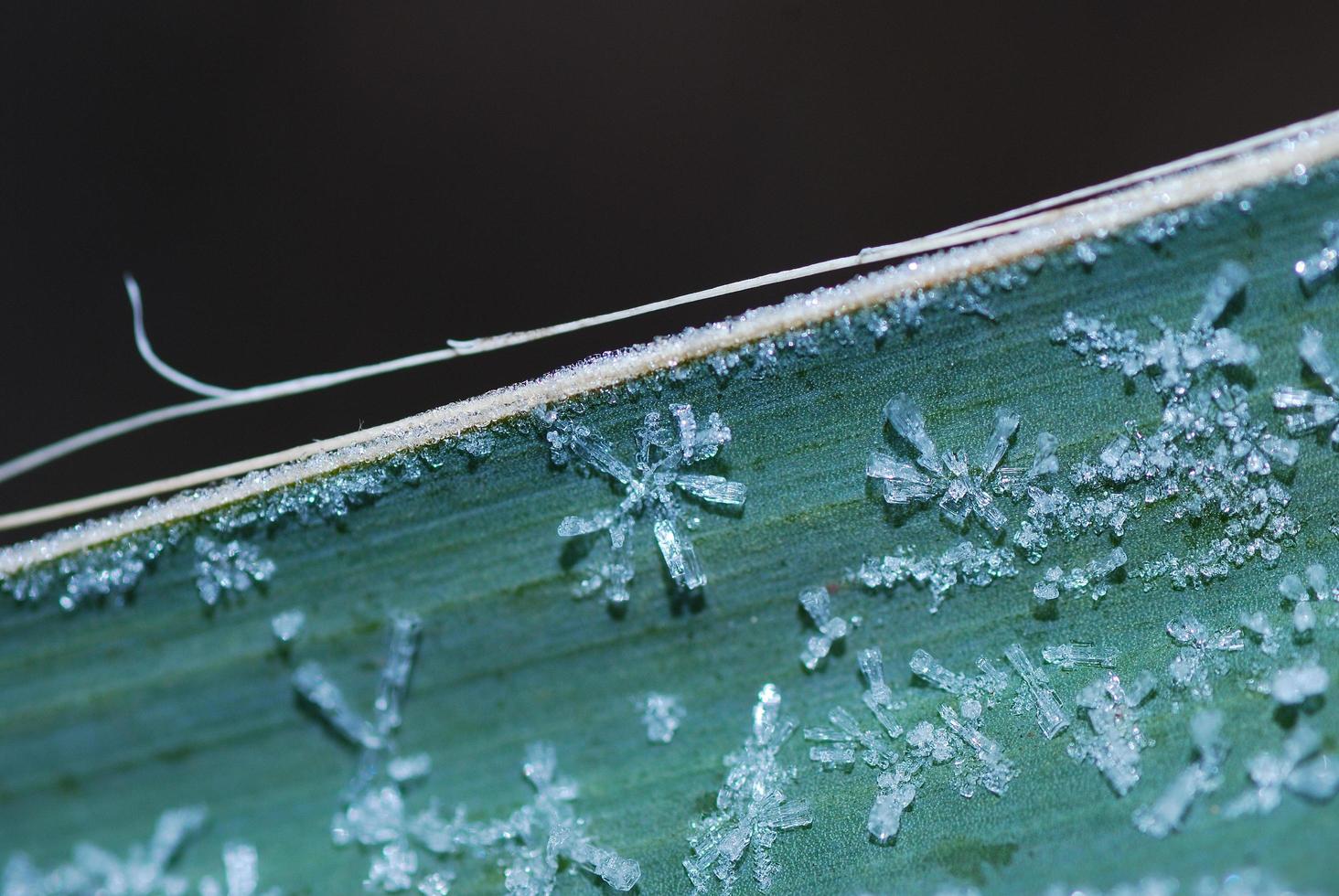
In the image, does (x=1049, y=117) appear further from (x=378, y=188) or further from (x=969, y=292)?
(x=378, y=188)

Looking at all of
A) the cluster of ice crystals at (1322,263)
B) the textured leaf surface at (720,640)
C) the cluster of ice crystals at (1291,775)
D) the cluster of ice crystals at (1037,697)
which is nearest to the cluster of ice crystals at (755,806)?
the textured leaf surface at (720,640)

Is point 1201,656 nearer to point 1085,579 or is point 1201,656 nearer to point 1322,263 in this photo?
point 1085,579

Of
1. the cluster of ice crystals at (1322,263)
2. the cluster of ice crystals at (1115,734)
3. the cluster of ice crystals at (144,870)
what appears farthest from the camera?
the cluster of ice crystals at (144,870)

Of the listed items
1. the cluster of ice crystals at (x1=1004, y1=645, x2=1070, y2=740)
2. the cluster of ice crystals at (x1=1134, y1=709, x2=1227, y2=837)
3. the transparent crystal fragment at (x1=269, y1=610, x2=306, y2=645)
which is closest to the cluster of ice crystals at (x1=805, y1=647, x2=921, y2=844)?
the cluster of ice crystals at (x1=1004, y1=645, x2=1070, y2=740)

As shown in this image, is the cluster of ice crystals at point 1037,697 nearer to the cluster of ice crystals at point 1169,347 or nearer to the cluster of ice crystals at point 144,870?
the cluster of ice crystals at point 1169,347

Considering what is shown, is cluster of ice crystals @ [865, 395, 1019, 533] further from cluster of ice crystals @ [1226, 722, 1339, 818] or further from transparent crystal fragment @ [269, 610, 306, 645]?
transparent crystal fragment @ [269, 610, 306, 645]

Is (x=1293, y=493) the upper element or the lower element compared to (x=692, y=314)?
lower

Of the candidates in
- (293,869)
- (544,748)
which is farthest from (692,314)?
(293,869)
